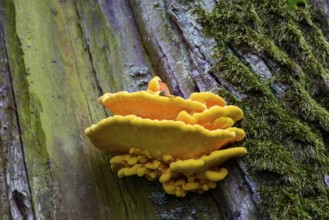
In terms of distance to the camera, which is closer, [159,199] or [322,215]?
[322,215]

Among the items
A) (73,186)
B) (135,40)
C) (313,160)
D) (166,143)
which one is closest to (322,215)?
(313,160)

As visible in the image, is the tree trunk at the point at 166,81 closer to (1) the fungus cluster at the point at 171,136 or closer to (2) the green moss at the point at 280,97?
(2) the green moss at the point at 280,97

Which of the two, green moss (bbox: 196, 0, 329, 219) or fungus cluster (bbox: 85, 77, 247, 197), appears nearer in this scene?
fungus cluster (bbox: 85, 77, 247, 197)

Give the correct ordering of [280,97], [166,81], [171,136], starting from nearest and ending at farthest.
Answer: [171,136]
[280,97]
[166,81]

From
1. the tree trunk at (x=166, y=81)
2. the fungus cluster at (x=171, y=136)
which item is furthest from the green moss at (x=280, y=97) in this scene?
the fungus cluster at (x=171, y=136)

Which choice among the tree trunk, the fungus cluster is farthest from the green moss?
the fungus cluster

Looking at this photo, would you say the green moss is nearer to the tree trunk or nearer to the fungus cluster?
the tree trunk

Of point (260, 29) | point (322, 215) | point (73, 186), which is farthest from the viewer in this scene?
point (260, 29)

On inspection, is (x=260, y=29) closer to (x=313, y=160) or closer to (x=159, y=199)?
(x=313, y=160)
